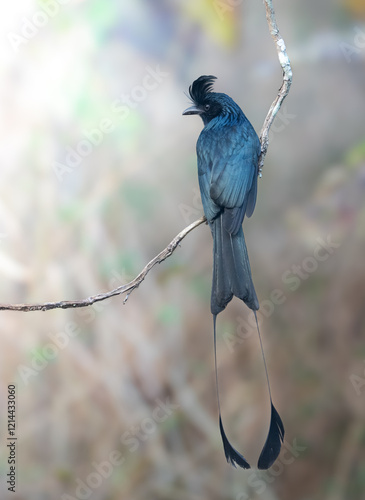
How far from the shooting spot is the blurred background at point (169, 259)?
390cm

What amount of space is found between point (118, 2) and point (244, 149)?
2222 millimetres

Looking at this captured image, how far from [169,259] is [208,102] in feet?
4.87

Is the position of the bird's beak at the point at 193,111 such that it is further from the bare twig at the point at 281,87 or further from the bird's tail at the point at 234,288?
the bird's tail at the point at 234,288

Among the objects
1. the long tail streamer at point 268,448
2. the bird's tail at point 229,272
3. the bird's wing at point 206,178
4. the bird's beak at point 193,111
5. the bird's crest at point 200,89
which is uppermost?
the bird's crest at point 200,89

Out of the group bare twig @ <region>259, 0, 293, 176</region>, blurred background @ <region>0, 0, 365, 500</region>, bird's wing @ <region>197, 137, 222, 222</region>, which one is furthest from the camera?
blurred background @ <region>0, 0, 365, 500</region>

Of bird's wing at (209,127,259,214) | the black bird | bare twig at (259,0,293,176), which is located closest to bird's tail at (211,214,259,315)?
the black bird

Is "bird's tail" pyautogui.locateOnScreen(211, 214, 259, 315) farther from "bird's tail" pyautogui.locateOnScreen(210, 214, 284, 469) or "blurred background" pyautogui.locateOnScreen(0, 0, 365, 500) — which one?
"blurred background" pyautogui.locateOnScreen(0, 0, 365, 500)

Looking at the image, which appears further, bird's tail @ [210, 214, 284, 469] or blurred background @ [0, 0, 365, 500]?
blurred background @ [0, 0, 365, 500]

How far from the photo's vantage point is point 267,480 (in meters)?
3.95

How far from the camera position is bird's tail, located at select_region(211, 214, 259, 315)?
1.90 metres

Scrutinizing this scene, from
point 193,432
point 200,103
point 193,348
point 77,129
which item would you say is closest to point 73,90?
point 77,129

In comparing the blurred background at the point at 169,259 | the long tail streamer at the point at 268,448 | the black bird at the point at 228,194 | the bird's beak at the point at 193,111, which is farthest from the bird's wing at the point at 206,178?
the blurred background at the point at 169,259

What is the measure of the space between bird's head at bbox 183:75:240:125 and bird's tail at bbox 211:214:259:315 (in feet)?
2.46

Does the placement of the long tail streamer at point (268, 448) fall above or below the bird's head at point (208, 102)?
below
